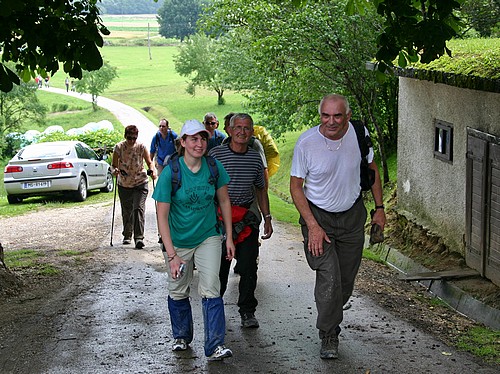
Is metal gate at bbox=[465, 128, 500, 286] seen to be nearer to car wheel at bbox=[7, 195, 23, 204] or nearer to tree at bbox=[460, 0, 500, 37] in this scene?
tree at bbox=[460, 0, 500, 37]

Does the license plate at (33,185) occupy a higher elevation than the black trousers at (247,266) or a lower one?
lower

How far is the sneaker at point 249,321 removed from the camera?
8227mm

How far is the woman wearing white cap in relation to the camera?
22.9 ft

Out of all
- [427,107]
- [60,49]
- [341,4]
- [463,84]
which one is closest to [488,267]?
[463,84]

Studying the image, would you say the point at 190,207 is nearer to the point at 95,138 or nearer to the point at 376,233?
the point at 376,233

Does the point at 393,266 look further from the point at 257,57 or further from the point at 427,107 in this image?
the point at 257,57

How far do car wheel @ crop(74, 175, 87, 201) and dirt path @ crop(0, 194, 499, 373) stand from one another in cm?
1106

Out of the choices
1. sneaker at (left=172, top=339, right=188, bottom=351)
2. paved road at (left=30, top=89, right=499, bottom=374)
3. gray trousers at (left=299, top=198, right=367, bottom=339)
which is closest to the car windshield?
paved road at (left=30, top=89, right=499, bottom=374)

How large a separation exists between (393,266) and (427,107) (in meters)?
2.64

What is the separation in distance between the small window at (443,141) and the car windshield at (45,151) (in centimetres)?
1202

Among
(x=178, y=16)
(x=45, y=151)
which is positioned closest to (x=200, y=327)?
(x=45, y=151)

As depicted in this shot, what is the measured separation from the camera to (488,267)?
11.4 meters

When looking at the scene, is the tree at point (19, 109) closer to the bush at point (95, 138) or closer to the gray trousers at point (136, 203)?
the bush at point (95, 138)

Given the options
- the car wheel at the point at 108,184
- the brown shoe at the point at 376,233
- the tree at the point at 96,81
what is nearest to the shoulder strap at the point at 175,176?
the brown shoe at the point at 376,233
